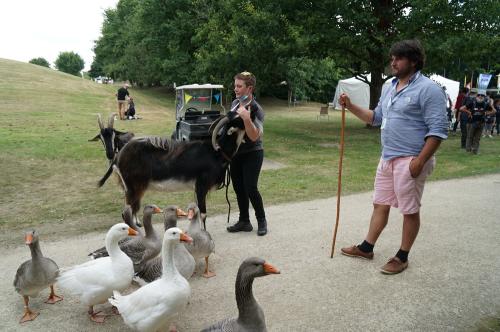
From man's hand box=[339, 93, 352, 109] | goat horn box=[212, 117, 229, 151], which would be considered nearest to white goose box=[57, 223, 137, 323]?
goat horn box=[212, 117, 229, 151]

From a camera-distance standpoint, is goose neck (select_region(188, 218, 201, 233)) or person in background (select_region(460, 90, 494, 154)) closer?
goose neck (select_region(188, 218, 201, 233))

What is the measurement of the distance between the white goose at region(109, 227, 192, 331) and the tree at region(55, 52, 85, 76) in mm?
135925

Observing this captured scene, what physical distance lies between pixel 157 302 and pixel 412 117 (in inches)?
122

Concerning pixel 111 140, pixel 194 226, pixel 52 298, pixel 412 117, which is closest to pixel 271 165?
pixel 111 140

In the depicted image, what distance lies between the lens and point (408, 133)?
4.24m

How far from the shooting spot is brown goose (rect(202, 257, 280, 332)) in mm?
3057

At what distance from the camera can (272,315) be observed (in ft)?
12.8

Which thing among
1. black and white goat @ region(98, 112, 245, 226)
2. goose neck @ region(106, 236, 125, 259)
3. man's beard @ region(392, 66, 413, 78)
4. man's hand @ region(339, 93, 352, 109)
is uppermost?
man's beard @ region(392, 66, 413, 78)

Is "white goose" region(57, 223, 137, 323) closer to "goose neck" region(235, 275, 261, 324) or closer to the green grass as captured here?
"goose neck" region(235, 275, 261, 324)

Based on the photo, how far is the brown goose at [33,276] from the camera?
3824mm

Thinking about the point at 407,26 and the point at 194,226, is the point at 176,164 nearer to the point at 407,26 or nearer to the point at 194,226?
the point at 194,226

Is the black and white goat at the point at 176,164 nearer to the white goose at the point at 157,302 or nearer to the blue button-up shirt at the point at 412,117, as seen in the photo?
the blue button-up shirt at the point at 412,117

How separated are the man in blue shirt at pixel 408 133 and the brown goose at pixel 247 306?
2.02m

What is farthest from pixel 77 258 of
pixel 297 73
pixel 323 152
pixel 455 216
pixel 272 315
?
pixel 297 73
